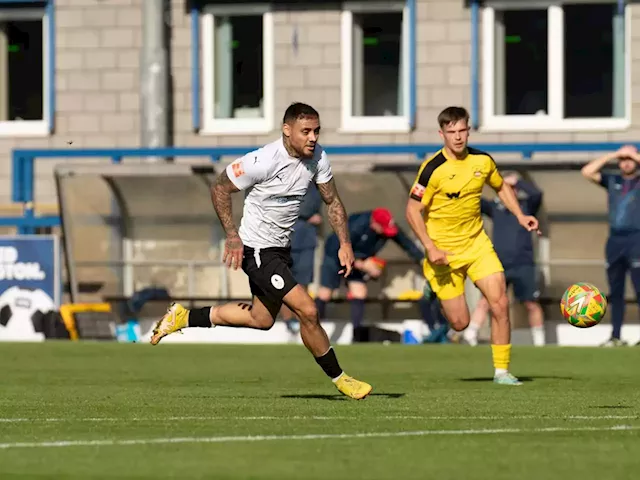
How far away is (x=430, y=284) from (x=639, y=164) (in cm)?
686

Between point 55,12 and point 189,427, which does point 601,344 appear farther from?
point 189,427

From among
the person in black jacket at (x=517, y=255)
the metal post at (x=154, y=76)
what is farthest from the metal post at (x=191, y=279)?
the person in black jacket at (x=517, y=255)

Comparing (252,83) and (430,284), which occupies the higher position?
(252,83)

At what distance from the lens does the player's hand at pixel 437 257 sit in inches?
570

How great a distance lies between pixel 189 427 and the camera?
386 inches

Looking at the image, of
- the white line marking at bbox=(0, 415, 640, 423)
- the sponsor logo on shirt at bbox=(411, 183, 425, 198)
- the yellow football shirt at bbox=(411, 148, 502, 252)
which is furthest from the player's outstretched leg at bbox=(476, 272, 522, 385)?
the white line marking at bbox=(0, 415, 640, 423)

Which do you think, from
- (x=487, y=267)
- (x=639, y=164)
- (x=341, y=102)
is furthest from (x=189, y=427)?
(x=341, y=102)

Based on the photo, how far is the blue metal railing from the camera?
2280 cm

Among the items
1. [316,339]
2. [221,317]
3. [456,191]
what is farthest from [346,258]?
[456,191]

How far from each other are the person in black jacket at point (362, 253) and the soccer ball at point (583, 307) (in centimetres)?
857

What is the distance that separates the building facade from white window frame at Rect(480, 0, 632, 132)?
2 centimetres

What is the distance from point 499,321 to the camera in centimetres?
1438

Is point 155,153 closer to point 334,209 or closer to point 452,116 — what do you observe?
point 452,116

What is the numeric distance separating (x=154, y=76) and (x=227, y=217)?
1398 cm
